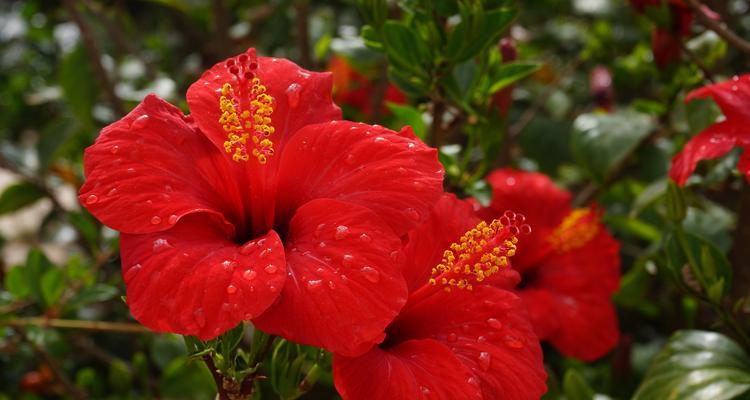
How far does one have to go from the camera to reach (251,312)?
0.78 m

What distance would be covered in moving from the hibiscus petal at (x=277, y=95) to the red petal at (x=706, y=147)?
47 centimetres

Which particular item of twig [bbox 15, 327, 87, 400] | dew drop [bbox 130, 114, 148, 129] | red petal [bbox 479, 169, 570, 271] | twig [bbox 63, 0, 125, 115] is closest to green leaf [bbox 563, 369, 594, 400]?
red petal [bbox 479, 169, 570, 271]

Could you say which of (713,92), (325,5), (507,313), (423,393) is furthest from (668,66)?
(325,5)

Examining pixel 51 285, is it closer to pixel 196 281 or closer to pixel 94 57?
pixel 94 57

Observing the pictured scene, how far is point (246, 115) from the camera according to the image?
95 centimetres

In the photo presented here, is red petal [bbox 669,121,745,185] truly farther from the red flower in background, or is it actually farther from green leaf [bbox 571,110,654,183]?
the red flower in background

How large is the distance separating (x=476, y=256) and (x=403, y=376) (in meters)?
0.16

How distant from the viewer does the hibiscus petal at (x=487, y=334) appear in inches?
35.9

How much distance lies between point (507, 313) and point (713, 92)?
44 centimetres

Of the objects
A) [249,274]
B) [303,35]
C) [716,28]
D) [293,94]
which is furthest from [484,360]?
[303,35]

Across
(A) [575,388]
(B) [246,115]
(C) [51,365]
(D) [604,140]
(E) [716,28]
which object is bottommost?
(C) [51,365]

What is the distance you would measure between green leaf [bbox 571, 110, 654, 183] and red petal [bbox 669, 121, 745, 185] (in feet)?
1.17

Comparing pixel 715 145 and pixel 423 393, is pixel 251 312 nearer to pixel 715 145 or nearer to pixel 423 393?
pixel 423 393

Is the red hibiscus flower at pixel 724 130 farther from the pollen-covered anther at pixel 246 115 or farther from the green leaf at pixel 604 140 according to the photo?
the pollen-covered anther at pixel 246 115
